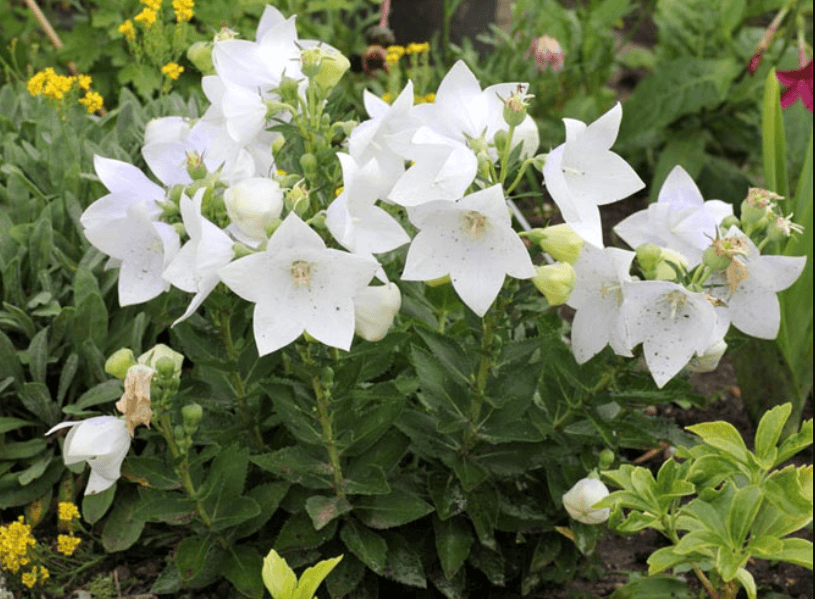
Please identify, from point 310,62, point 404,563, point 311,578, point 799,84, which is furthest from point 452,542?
point 799,84

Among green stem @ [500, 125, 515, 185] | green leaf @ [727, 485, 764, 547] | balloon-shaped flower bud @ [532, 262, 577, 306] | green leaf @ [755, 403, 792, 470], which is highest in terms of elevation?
green stem @ [500, 125, 515, 185]

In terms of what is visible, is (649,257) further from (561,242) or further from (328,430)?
(328,430)

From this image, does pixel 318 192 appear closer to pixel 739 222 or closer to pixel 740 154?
pixel 739 222

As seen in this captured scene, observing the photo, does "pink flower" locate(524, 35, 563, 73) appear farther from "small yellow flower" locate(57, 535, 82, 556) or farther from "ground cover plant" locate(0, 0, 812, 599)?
"small yellow flower" locate(57, 535, 82, 556)

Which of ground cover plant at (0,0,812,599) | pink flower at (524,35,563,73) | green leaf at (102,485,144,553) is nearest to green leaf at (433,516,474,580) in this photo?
ground cover plant at (0,0,812,599)

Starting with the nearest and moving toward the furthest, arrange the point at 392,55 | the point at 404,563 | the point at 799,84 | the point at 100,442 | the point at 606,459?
the point at 100,442, the point at 606,459, the point at 404,563, the point at 799,84, the point at 392,55

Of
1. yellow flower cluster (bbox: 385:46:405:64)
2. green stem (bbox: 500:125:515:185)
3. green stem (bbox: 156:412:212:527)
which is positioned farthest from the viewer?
yellow flower cluster (bbox: 385:46:405:64)

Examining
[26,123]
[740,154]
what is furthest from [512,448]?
[740,154]

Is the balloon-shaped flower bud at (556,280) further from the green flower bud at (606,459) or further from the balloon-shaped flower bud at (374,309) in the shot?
the green flower bud at (606,459)
